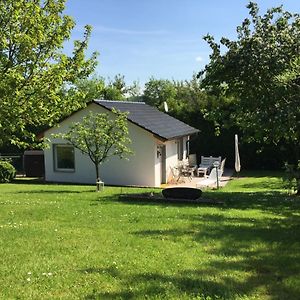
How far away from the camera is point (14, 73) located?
995cm

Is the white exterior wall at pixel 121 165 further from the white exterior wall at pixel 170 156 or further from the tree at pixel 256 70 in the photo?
the tree at pixel 256 70

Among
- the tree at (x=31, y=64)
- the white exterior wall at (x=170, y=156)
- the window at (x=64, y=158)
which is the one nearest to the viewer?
the tree at (x=31, y=64)

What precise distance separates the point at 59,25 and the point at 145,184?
13374 mm

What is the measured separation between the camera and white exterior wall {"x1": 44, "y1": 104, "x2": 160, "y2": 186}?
23766mm

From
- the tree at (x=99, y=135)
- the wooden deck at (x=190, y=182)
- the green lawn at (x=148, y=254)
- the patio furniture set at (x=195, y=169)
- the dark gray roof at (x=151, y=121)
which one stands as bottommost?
the green lawn at (x=148, y=254)

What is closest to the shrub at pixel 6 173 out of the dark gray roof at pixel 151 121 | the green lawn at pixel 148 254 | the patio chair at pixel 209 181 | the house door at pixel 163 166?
the dark gray roof at pixel 151 121

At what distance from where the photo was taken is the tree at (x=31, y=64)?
10344mm

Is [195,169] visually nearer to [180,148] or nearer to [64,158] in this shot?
[180,148]

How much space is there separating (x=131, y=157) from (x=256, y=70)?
11578 mm

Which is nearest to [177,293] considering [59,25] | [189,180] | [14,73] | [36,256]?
[36,256]

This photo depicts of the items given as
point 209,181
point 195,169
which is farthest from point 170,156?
point 209,181

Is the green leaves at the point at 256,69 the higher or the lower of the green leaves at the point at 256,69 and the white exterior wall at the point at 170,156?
the higher

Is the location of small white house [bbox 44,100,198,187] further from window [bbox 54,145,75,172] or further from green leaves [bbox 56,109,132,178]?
green leaves [bbox 56,109,132,178]

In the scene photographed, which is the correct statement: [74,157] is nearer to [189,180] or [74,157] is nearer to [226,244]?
[189,180]
